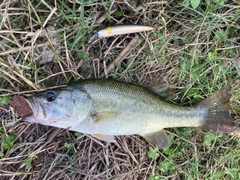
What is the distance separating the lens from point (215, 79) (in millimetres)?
3561

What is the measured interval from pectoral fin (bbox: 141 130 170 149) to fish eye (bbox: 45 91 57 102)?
114cm

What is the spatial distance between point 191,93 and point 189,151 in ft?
2.38

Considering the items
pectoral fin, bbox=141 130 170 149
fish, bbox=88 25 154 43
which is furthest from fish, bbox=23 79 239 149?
fish, bbox=88 25 154 43

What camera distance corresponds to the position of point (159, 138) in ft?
11.2

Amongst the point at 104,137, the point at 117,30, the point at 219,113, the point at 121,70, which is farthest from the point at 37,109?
the point at 219,113

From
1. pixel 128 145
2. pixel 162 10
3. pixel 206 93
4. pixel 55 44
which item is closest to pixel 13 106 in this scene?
pixel 55 44

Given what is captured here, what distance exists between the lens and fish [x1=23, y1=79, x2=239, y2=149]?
9.87 ft

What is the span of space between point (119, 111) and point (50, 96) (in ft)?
2.45

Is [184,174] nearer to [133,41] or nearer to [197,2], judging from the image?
[133,41]

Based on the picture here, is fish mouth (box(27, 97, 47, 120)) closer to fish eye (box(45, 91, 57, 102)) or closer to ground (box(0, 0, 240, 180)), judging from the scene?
fish eye (box(45, 91, 57, 102))

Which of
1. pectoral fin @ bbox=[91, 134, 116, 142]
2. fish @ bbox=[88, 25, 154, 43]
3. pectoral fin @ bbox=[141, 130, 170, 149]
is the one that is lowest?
pectoral fin @ bbox=[141, 130, 170, 149]

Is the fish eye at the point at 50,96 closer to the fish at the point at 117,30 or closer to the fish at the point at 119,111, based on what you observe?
the fish at the point at 119,111

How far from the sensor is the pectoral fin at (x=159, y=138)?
3400 mm

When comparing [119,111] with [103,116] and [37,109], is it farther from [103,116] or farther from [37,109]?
[37,109]
